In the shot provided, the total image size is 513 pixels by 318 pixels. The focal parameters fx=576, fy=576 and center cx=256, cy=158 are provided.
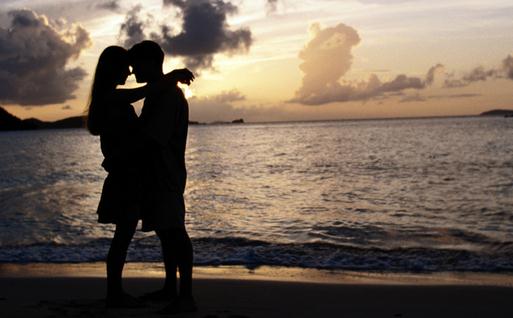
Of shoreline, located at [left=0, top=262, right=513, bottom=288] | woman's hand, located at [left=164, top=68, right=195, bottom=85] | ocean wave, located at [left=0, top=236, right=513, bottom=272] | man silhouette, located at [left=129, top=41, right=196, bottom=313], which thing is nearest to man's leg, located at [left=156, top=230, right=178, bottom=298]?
man silhouette, located at [left=129, top=41, right=196, bottom=313]

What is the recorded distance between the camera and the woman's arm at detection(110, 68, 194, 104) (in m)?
4.29

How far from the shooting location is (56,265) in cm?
820

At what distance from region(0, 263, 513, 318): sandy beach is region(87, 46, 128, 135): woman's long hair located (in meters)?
1.51

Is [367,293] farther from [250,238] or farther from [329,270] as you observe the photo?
[250,238]

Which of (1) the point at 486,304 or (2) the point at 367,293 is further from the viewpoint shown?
(2) the point at 367,293

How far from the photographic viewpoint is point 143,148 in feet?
14.3

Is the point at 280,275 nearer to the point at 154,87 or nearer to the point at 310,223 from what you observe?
the point at 154,87

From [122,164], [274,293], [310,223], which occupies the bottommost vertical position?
[310,223]

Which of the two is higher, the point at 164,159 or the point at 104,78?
the point at 104,78

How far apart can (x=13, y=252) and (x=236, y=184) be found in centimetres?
1195

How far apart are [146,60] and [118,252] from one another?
1.50 meters

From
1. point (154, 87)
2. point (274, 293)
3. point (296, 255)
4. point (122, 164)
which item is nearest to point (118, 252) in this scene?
point (122, 164)

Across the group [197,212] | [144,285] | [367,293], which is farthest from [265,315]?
[197,212]

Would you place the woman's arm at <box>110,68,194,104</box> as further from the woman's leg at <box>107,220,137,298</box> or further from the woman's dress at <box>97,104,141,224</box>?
the woman's leg at <box>107,220,137,298</box>
